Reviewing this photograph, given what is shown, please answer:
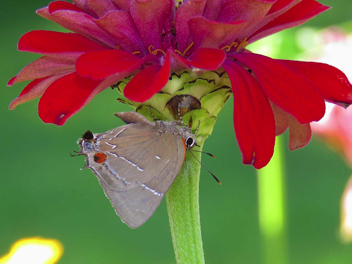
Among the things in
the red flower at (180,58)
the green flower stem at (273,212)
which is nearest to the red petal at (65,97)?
the red flower at (180,58)

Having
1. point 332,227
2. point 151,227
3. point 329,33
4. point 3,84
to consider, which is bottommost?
point 332,227

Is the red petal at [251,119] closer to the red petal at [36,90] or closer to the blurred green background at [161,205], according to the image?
the red petal at [36,90]

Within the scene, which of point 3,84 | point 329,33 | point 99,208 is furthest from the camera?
point 3,84

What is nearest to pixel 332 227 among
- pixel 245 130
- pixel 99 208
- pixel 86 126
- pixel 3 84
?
pixel 99 208

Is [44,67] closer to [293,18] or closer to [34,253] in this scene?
[293,18]

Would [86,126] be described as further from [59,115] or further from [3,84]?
[59,115]

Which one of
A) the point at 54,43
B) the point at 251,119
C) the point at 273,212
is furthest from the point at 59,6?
the point at 273,212

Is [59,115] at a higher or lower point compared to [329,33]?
lower
